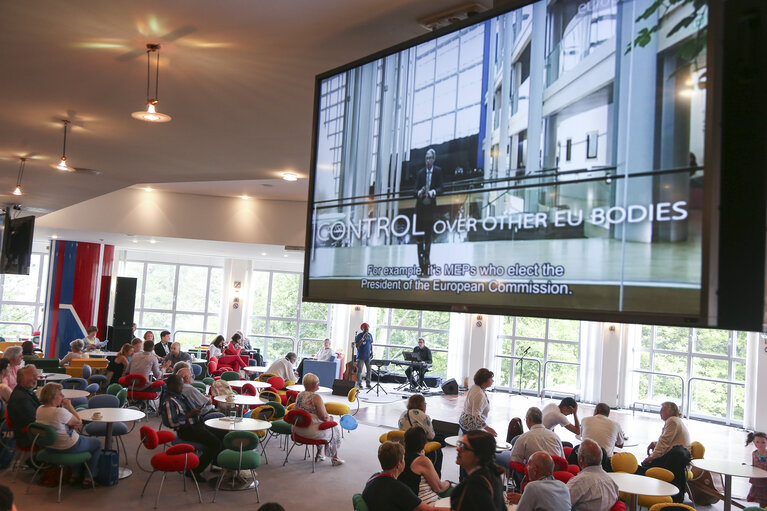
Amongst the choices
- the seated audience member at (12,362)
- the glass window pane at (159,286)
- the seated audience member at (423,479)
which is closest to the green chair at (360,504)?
the seated audience member at (423,479)

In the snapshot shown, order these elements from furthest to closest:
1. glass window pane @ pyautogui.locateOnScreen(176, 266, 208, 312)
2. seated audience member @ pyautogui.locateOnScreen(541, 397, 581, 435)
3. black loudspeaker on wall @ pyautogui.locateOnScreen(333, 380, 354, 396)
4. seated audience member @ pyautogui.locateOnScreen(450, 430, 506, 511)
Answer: glass window pane @ pyautogui.locateOnScreen(176, 266, 208, 312) < black loudspeaker on wall @ pyautogui.locateOnScreen(333, 380, 354, 396) < seated audience member @ pyautogui.locateOnScreen(541, 397, 581, 435) < seated audience member @ pyautogui.locateOnScreen(450, 430, 506, 511)

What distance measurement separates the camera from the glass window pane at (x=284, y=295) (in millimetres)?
23906

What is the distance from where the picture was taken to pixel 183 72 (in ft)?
18.9

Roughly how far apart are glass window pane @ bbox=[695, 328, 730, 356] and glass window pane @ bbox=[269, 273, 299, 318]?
1358 centimetres

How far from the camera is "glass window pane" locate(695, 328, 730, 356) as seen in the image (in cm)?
1697

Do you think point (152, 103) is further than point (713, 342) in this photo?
No

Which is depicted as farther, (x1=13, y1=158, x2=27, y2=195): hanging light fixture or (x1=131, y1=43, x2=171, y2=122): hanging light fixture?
(x1=13, y1=158, x2=27, y2=195): hanging light fixture

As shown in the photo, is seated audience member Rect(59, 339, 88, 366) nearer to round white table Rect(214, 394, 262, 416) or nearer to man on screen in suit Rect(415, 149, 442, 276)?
round white table Rect(214, 394, 262, 416)

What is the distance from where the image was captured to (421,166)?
335 cm

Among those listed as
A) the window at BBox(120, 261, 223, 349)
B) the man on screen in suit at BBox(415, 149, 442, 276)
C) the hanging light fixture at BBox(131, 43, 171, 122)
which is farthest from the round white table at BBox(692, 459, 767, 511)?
the window at BBox(120, 261, 223, 349)

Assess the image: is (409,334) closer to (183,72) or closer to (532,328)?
(532,328)

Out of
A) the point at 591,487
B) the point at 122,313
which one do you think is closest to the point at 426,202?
the point at 591,487

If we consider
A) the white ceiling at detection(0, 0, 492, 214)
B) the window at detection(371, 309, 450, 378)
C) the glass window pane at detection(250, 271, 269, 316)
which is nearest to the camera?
the white ceiling at detection(0, 0, 492, 214)

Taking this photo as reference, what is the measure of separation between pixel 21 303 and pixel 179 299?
5223mm
